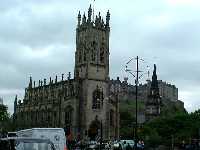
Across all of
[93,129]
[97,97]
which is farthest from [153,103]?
[93,129]

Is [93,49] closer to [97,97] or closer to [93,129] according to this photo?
[97,97]

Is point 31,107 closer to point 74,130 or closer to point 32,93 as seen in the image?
point 32,93

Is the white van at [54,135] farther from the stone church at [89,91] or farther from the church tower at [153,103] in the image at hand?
the church tower at [153,103]

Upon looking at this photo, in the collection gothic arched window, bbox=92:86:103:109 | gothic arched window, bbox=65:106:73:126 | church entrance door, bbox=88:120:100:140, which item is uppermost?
gothic arched window, bbox=92:86:103:109

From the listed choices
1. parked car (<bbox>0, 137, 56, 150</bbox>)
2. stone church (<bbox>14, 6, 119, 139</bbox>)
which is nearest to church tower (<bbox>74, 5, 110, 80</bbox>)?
stone church (<bbox>14, 6, 119, 139</bbox>)

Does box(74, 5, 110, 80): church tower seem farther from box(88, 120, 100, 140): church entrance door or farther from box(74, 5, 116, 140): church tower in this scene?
box(88, 120, 100, 140): church entrance door

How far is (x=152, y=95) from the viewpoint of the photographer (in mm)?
163000

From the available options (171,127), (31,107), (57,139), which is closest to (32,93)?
(31,107)

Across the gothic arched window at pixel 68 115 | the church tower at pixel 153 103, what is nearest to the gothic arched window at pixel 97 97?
the gothic arched window at pixel 68 115

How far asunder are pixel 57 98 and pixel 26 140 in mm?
95496

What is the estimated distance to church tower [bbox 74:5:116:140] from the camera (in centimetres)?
9981

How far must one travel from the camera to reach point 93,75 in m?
101

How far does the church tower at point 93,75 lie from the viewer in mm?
99812

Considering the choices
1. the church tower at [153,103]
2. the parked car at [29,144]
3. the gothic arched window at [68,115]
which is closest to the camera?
the parked car at [29,144]
